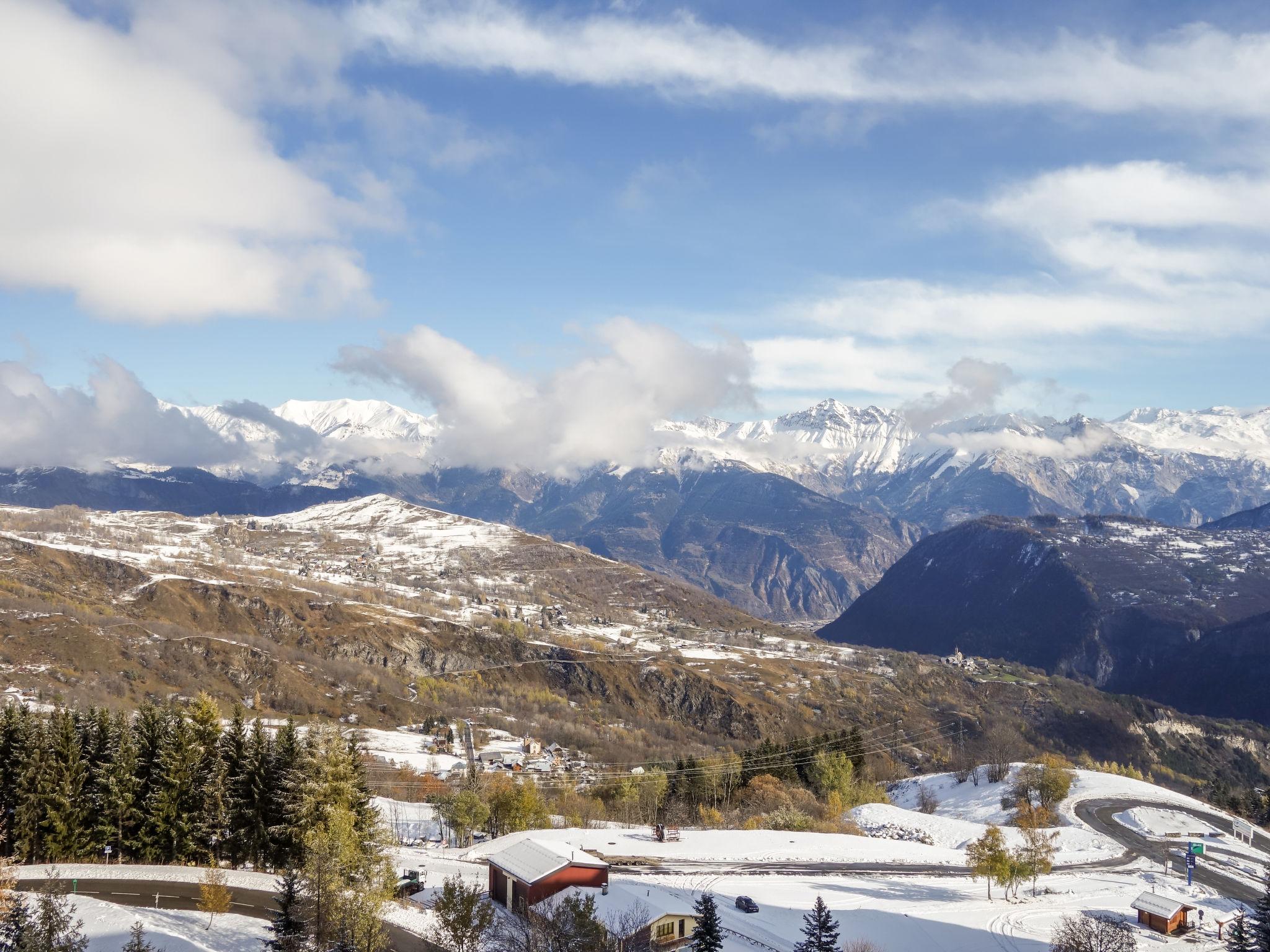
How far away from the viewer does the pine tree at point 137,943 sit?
50.2 meters

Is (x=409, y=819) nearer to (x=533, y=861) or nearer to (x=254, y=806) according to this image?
(x=254, y=806)

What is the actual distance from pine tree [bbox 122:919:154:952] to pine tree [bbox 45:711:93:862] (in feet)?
74.2

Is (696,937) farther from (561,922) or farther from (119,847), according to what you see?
(119,847)

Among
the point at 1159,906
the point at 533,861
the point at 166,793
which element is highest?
the point at 166,793

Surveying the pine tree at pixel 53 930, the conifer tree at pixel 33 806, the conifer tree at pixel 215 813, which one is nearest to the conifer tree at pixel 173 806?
the conifer tree at pixel 215 813

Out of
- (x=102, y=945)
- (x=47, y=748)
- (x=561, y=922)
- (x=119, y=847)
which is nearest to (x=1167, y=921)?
(x=561, y=922)

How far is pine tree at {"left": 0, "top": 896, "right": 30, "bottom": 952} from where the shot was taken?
158 feet

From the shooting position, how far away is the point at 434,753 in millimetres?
198625

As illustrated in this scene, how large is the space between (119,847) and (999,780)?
15044 centimetres

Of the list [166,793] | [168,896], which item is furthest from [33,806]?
[168,896]

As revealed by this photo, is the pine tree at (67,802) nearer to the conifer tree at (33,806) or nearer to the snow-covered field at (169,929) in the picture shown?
the conifer tree at (33,806)

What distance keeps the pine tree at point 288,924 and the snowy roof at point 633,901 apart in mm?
21231

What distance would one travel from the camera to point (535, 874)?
72688mm

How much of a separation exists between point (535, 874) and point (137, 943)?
30777mm
